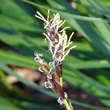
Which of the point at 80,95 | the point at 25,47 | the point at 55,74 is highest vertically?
the point at 80,95

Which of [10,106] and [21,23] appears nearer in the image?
[21,23]

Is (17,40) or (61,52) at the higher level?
(17,40)

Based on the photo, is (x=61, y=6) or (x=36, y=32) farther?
(x=36, y=32)

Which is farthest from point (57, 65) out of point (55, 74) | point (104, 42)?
point (104, 42)

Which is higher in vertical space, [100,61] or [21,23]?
[21,23]

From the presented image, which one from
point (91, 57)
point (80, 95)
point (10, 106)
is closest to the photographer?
point (91, 57)

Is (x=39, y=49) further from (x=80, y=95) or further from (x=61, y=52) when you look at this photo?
(x=80, y=95)

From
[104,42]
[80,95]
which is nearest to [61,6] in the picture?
[104,42]

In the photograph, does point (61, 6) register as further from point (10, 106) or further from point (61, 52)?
point (10, 106)

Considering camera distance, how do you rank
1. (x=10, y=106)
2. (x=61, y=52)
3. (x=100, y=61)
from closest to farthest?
(x=61, y=52)
(x=100, y=61)
(x=10, y=106)
